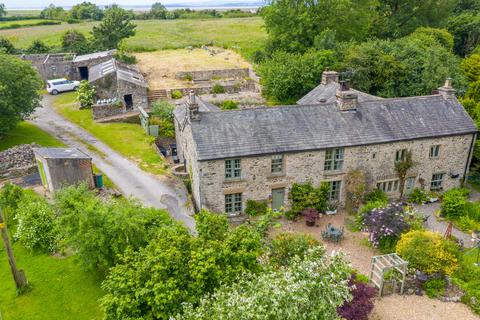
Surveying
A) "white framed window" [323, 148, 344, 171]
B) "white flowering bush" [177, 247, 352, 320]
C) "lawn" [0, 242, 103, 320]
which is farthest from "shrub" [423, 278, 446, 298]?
"lawn" [0, 242, 103, 320]

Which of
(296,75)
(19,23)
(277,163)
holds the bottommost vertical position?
(277,163)

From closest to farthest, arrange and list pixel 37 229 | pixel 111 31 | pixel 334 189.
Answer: pixel 37 229
pixel 334 189
pixel 111 31

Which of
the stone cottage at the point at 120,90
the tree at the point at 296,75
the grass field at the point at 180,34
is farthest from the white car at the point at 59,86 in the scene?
the grass field at the point at 180,34

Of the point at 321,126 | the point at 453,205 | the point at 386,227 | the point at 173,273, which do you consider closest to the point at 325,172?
the point at 321,126

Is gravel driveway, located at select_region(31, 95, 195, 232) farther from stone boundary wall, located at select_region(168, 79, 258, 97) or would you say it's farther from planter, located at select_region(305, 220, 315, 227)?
stone boundary wall, located at select_region(168, 79, 258, 97)

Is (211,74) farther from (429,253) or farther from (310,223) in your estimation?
(429,253)

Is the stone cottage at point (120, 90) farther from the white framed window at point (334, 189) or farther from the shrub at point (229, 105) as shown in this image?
the white framed window at point (334, 189)
